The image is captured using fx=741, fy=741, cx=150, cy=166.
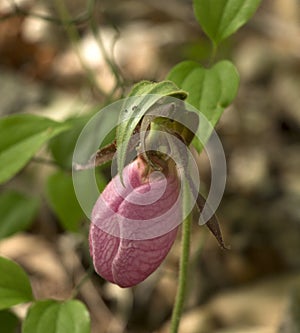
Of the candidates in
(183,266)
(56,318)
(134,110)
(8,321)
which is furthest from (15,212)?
(134,110)

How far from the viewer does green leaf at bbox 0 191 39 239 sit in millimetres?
1764

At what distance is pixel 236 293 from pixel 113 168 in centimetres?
111

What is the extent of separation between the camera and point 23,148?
143cm

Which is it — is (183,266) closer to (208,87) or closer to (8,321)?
(208,87)

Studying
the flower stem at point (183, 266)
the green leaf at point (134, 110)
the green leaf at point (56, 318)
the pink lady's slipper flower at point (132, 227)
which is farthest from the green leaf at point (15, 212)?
the green leaf at point (134, 110)

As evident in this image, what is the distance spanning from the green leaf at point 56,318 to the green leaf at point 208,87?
1.18 ft

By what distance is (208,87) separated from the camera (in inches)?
49.9

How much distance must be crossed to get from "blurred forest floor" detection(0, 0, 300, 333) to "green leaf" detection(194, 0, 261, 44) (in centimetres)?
33

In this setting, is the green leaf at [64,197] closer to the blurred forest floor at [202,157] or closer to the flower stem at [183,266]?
the blurred forest floor at [202,157]

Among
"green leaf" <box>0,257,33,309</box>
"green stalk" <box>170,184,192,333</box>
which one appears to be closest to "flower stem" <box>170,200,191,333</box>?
"green stalk" <box>170,184,192,333</box>

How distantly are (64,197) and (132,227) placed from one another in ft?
2.47

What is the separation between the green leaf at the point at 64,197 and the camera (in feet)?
5.84

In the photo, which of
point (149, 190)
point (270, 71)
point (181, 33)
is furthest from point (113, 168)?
point (181, 33)

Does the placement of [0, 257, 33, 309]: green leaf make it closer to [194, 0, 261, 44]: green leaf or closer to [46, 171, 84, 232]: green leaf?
[46, 171, 84, 232]: green leaf
